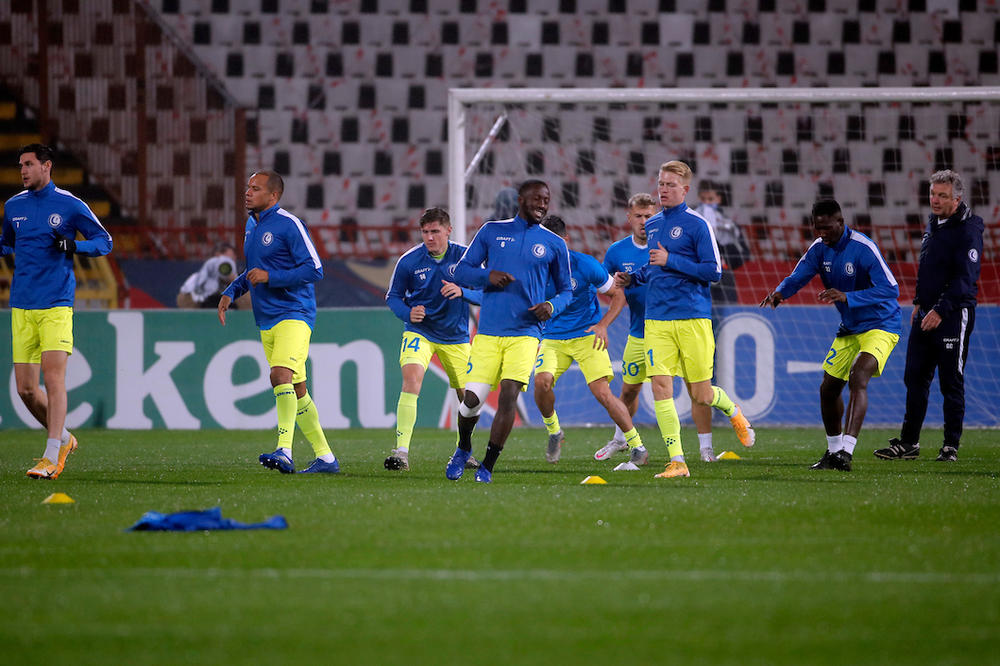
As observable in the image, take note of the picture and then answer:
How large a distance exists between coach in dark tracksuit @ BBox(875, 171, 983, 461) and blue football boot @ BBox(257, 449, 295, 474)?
4578 mm

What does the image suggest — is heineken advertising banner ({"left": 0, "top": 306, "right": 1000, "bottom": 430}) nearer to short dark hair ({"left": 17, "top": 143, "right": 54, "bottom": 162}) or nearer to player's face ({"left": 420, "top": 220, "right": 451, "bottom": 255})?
player's face ({"left": 420, "top": 220, "right": 451, "bottom": 255})

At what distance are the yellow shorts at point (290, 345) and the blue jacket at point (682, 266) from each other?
2.29m

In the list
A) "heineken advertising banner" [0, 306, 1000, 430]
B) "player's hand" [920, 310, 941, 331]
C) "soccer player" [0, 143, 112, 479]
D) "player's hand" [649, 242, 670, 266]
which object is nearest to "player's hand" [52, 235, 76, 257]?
"soccer player" [0, 143, 112, 479]

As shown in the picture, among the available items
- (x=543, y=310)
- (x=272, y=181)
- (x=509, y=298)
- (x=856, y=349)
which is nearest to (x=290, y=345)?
(x=272, y=181)

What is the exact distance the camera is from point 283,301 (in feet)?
26.8

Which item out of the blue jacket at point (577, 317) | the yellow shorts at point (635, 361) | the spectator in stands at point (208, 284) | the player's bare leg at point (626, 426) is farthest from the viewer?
the spectator in stands at point (208, 284)

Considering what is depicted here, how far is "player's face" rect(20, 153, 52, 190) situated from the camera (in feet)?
25.7

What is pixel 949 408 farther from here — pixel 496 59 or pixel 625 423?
pixel 496 59

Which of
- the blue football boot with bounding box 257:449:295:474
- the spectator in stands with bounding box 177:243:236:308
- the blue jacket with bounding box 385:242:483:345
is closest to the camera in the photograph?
the blue football boot with bounding box 257:449:295:474

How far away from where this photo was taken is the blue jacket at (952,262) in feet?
30.7

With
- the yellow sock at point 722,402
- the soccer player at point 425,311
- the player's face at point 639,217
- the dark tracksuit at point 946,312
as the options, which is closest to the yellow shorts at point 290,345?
the soccer player at point 425,311

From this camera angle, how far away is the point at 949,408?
9.59 m

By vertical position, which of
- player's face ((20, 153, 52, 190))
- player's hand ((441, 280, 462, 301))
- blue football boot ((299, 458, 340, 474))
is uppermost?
player's face ((20, 153, 52, 190))

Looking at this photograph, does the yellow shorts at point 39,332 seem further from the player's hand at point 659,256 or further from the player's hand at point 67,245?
the player's hand at point 659,256
